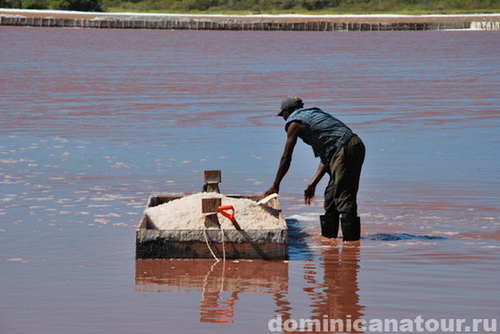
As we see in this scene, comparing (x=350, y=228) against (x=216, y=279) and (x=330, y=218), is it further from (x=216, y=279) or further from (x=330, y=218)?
(x=216, y=279)

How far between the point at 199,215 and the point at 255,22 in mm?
47486

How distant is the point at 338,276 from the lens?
7.03 metres

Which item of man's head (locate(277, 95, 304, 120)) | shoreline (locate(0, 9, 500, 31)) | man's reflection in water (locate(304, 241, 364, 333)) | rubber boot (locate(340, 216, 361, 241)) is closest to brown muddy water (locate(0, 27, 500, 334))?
man's reflection in water (locate(304, 241, 364, 333))

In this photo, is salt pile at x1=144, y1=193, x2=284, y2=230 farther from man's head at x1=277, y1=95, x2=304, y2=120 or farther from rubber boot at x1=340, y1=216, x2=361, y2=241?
man's head at x1=277, y1=95, x2=304, y2=120

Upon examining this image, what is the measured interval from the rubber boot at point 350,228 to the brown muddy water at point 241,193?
0.18 m

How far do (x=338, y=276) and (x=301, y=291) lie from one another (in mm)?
479

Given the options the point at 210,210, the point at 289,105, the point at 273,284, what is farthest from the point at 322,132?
the point at 273,284

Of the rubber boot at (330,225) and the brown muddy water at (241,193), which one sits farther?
the rubber boot at (330,225)

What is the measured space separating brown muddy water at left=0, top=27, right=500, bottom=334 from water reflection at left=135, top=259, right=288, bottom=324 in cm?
2

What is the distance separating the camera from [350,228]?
7.96m

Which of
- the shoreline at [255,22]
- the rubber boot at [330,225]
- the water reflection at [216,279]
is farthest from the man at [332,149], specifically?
the shoreline at [255,22]

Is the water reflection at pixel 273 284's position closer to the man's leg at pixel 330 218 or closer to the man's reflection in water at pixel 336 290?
the man's reflection in water at pixel 336 290

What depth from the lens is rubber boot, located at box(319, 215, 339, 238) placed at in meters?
8.07

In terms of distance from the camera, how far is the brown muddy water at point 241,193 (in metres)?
6.20
